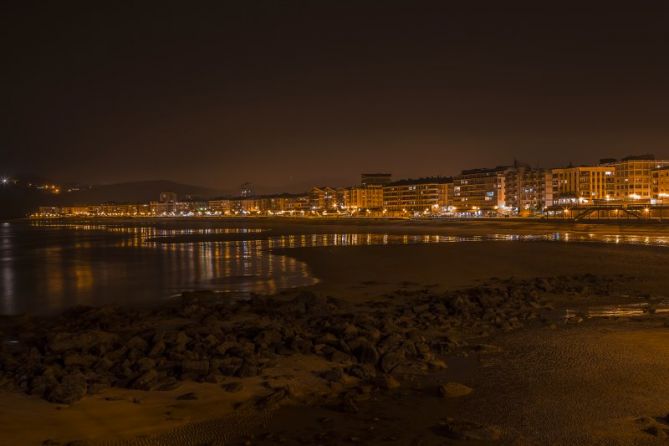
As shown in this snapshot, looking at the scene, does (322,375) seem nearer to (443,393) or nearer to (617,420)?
(443,393)

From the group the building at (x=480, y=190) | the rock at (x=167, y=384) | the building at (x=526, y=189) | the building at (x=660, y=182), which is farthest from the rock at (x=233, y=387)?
the building at (x=480, y=190)

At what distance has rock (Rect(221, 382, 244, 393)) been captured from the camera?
8516 mm

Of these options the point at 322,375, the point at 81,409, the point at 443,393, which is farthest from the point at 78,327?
the point at 443,393

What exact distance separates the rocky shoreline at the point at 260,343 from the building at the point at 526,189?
481 feet

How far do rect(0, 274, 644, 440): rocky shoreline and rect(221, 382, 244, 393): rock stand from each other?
18 mm

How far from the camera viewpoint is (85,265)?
31750 mm

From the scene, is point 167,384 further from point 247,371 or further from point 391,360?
point 391,360

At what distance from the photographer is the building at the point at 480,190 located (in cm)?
17500

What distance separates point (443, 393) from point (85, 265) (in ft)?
92.2

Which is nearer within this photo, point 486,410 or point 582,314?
point 486,410

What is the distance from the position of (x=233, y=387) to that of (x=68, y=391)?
7.55 ft

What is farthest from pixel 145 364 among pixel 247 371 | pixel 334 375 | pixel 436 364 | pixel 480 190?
pixel 480 190

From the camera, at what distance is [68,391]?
26.5ft

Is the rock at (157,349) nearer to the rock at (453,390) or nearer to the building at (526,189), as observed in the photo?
the rock at (453,390)
